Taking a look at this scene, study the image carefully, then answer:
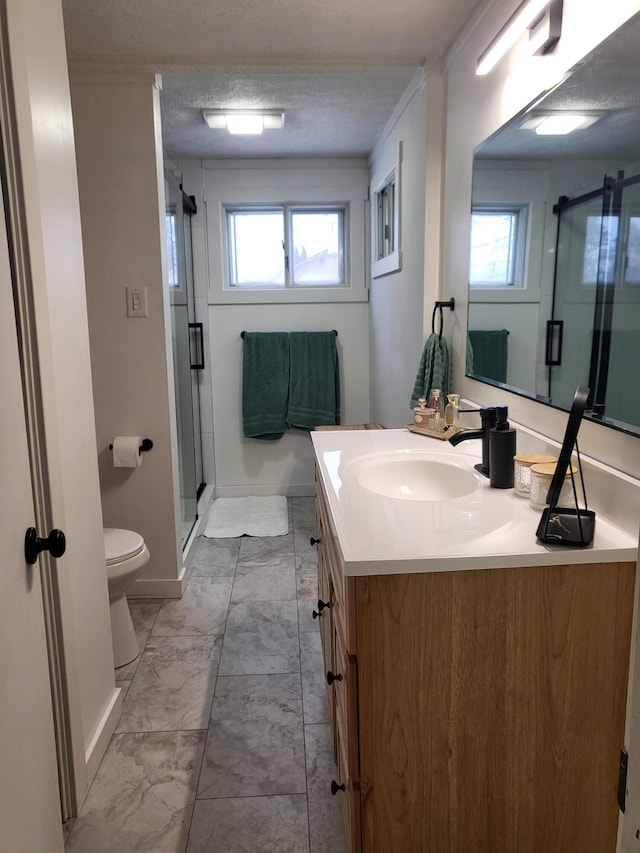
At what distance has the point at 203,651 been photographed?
2.37 meters

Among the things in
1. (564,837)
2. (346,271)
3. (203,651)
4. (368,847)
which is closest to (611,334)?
(564,837)

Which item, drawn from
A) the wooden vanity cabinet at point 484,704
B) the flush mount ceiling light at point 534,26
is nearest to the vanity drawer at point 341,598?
the wooden vanity cabinet at point 484,704

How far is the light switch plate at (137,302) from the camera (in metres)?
2.59

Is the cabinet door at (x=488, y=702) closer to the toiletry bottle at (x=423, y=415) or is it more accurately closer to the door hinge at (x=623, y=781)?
the door hinge at (x=623, y=781)

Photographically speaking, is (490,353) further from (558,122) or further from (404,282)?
(404,282)

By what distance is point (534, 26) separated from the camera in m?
1.53

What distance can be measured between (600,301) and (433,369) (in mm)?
1123

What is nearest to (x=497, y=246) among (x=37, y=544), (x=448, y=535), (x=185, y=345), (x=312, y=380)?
(x=448, y=535)

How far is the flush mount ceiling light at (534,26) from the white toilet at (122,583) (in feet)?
6.67

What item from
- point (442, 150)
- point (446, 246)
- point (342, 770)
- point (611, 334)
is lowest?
point (342, 770)

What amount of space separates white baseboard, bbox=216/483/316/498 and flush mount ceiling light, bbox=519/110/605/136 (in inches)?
121

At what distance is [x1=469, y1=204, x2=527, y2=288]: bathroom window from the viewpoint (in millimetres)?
1695

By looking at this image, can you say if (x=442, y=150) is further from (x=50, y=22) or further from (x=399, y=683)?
(x=399, y=683)

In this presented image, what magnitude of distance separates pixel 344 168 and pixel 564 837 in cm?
377
